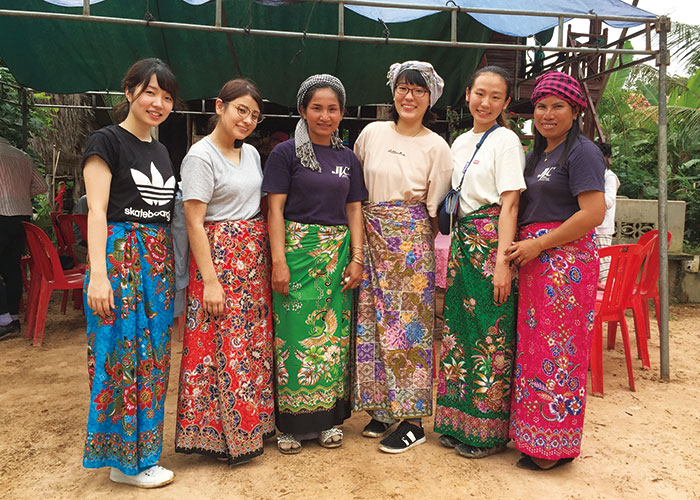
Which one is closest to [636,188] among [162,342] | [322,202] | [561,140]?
[561,140]

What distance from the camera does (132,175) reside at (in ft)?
7.32

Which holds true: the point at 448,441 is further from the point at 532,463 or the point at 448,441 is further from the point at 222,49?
the point at 222,49

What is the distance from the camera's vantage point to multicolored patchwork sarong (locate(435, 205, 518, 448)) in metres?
2.57

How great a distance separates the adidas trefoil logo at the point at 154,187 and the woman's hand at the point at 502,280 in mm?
1632

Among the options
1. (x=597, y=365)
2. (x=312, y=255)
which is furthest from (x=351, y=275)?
(x=597, y=365)

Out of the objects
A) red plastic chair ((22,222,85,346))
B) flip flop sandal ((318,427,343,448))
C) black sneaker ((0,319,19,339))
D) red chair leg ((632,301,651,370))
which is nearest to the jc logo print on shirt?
flip flop sandal ((318,427,343,448))

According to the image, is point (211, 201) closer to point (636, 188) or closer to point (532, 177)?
point (532, 177)

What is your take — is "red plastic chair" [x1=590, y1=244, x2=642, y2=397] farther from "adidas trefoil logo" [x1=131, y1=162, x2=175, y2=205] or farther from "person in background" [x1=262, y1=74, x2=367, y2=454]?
"adidas trefoil logo" [x1=131, y1=162, x2=175, y2=205]

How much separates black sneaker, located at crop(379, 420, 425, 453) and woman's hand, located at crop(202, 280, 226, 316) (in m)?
1.17

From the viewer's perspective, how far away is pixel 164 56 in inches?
214

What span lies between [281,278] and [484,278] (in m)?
1.04

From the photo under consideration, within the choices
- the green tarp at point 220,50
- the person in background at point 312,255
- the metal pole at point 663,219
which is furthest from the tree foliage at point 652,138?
the person in background at point 312,255

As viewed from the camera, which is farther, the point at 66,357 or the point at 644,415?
the point at 66,357

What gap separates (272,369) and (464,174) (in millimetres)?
1450
